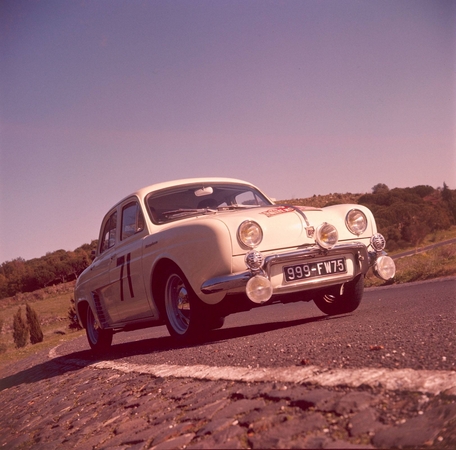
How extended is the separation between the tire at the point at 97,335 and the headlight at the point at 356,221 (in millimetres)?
3967

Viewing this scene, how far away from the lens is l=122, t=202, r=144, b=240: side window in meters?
6.96

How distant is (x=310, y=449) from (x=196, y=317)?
3.61 m

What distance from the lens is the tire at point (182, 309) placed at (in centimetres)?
573

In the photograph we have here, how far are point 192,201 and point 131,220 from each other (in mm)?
829

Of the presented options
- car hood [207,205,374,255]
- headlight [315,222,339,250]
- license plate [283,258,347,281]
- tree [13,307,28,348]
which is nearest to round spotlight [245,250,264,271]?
car hood [207,205,374,255]

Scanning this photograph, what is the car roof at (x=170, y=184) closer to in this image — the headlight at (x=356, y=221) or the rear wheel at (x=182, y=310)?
the rear wheel at (x=182, y=310)

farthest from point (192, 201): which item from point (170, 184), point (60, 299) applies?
point (60, 299)

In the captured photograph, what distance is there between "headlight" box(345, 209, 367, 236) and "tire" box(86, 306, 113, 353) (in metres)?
3.97

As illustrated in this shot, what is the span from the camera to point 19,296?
73625 millimetres

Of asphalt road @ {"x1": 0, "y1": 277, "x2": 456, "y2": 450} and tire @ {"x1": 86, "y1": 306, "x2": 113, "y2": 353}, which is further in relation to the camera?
tire @ {"x1": 86, "y1": 306, "x2": 113, "y2": 353}

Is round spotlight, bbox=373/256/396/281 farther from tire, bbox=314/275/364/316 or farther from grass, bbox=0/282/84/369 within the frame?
grass, bbox=0/282/84/369

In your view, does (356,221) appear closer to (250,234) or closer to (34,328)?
(250,234)

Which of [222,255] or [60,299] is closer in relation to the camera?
[222,255]

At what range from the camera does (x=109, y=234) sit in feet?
26.8
